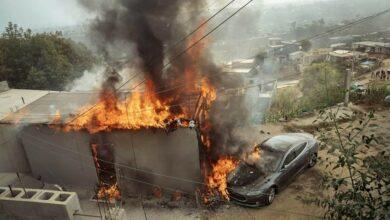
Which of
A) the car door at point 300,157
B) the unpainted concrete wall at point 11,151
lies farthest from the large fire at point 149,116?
the car door at point 300,157

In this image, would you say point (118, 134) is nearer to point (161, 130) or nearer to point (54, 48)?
point (161, 130)

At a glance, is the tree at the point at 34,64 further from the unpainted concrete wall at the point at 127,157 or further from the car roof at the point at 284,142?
the car roof at the point at 284,142

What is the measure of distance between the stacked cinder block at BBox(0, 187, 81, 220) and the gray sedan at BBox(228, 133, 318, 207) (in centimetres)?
575

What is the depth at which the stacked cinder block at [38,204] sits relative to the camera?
579 cm

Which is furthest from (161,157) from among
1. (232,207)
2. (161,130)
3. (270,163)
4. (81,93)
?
(81,93)

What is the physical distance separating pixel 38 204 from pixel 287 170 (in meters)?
7.88

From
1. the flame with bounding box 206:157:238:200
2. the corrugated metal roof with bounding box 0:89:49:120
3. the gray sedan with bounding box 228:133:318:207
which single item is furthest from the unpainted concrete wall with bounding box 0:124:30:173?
the gray sedan with bounding box 228:133:318:207

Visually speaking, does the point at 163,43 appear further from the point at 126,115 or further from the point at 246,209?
the point at 246,209

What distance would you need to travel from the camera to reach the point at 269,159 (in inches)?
425

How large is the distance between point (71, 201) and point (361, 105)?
54.5 feet

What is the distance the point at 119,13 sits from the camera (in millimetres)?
13211

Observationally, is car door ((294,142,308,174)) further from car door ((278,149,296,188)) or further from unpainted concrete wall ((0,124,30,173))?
unpainted concrete wall ((0,124,30,173))

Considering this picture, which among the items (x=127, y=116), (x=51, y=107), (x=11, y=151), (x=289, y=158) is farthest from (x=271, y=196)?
(x=11, y=151)

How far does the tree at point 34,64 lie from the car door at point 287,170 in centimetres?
1863
